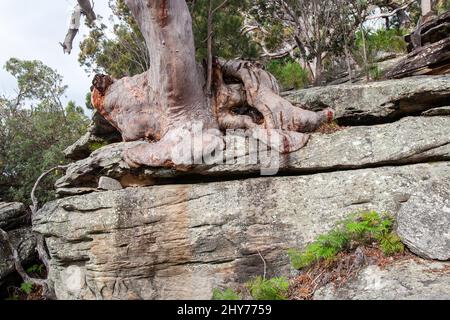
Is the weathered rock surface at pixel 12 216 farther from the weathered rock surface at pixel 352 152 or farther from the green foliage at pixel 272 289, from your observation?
the green foliage at pixel 272 289

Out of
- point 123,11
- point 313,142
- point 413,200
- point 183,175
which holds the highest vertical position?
point 123,11

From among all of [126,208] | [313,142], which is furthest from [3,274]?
[313,142]

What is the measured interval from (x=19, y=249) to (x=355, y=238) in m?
8.61

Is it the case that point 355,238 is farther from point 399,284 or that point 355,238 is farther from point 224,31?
point 224,31

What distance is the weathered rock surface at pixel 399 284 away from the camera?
4.25 m

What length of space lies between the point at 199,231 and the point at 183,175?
3.26 ft

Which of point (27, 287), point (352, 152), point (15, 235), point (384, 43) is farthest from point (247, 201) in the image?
point (384, 43)

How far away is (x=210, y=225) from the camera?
245 inches

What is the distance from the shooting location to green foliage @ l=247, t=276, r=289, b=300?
5371 mm

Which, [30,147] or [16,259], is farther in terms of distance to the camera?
[30,147]

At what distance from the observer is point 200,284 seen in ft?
20.3

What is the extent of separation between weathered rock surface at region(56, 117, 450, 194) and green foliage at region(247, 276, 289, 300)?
5.73 ft

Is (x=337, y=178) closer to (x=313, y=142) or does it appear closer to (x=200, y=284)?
(x=313, y=142)

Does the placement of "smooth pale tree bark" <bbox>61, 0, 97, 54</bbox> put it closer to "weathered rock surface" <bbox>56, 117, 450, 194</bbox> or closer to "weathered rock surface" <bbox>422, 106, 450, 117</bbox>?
"weathered rock surface" <bbox>56, 117, 450, 194</bbox>
